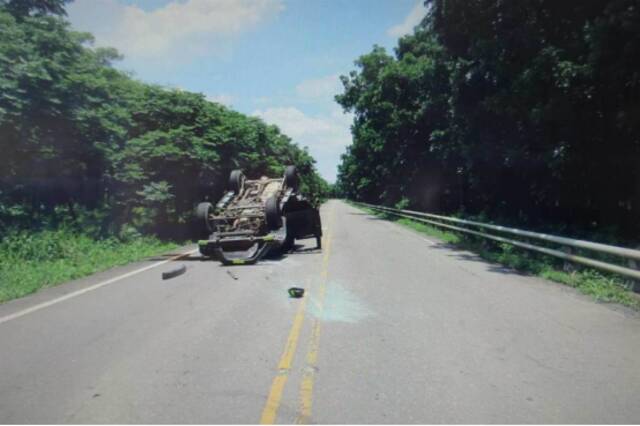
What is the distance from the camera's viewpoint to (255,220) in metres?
12.6

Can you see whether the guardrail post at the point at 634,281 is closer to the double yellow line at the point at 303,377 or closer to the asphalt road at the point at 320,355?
the asphalt road at the point at 320,355

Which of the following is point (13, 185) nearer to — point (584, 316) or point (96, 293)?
point (96, 293)

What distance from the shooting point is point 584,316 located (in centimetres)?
634

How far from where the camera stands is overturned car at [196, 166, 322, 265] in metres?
11.7

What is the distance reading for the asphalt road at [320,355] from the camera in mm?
3613

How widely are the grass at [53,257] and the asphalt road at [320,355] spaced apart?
131 centimetres

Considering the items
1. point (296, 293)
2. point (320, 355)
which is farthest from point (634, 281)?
point (320, 355)

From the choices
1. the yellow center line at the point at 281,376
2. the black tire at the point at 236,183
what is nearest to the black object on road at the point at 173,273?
the yellow center line at the point at 281,376

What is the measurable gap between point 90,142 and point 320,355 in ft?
49.1

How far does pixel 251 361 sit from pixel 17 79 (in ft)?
41.6

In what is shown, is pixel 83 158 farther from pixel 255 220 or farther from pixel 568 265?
pixel 568 265

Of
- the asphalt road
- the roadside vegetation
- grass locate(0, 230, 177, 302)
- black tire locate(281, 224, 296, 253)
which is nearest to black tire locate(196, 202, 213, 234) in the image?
black tire locate(281, 224, 296, 253)

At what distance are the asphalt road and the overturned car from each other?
3.10 metres

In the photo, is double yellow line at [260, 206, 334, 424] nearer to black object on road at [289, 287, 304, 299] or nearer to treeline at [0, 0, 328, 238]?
black object on road at [289, 287, 304, 299]
